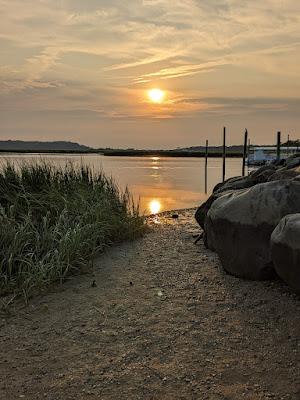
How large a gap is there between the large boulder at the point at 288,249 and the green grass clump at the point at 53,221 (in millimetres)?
2683

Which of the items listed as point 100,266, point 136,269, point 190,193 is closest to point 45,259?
point 100,266

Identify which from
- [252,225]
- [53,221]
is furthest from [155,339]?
[53,221]

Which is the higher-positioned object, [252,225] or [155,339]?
[252,225]

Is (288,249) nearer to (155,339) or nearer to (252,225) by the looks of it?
(252,225)

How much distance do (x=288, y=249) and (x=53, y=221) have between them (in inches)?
177

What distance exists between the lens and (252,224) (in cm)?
518

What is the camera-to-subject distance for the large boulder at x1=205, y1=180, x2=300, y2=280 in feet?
16.7

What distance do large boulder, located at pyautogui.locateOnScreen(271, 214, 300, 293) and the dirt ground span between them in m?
0.46

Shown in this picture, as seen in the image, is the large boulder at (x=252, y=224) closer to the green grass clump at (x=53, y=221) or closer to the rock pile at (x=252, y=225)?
the rock pile at (x=252, y=225)

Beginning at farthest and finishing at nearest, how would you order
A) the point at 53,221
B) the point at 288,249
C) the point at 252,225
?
the point at 53,221, the point at 252,225, the point at 288,249

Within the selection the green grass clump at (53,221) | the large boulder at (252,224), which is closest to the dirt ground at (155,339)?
the large boulder at (252,224)

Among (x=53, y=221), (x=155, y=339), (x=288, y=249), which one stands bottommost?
(x=155, y=339)

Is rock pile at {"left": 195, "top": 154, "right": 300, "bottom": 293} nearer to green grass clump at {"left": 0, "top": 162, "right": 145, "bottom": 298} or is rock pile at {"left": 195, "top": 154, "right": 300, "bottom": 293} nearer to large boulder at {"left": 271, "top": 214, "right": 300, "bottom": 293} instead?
large boulder at {"left": 271, "top": 214, "right": 300, "bottom": 293}

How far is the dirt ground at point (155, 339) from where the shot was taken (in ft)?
11.2
